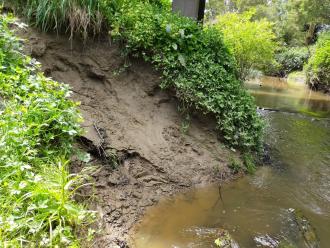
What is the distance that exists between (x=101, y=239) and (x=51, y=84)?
177 centimetres

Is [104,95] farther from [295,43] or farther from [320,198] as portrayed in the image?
[295,43]

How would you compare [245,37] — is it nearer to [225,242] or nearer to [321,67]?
[321,67]

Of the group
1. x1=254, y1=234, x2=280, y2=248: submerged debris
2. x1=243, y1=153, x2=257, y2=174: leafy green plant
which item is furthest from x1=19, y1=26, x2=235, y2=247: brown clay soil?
x1=254, y1=234, x2=280, y2=248: submerged debris

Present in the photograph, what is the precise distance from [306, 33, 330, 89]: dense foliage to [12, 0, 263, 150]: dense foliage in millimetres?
14343

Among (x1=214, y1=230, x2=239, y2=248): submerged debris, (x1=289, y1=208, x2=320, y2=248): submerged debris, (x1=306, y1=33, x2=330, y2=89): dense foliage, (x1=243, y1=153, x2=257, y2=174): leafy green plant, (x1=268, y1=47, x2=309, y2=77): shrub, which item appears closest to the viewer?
(x1=214, y1=230, x2=239, y2=248): submerged debris

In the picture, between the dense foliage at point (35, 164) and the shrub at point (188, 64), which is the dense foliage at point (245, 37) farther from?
the dense foliage at point (35, 164)

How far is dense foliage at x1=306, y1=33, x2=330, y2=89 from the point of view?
57.7 ft

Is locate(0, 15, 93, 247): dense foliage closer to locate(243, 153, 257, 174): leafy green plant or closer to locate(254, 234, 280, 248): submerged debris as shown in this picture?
locate(254, 234, 280, 248): submerged debris

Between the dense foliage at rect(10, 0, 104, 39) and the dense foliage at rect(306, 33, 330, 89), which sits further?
the dense foliage at rect(306, 33, 330, 89)

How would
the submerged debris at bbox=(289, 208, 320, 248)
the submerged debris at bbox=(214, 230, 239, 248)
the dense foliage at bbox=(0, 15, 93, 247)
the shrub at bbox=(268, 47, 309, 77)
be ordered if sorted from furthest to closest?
the shrub at bbox=(268, 47, 309, 77) < the submerged debris at bbox=(289, 208, 320, 248) < the submerged debris at bbox=(214, 230, 239, 248) < the dense foliage at bbox=(0, 15, 93, 247)

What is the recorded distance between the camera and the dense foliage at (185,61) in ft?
16.7

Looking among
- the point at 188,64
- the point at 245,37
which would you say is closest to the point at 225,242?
the point at 188,64

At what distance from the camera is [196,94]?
515 centimetres

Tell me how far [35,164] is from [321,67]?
1875 centimetres
